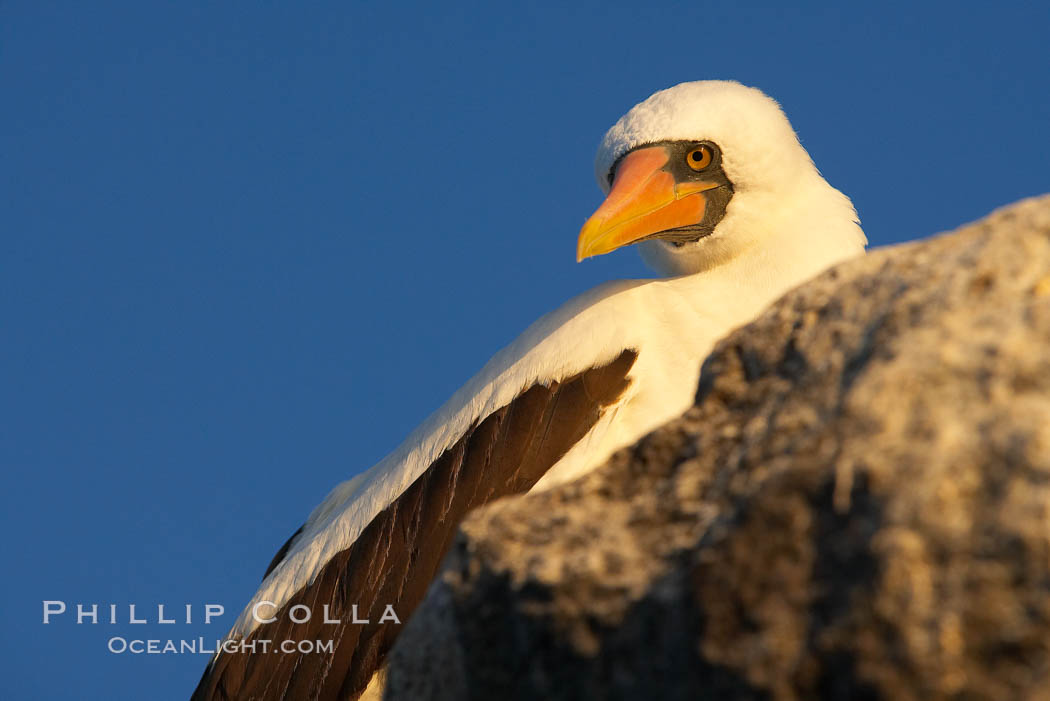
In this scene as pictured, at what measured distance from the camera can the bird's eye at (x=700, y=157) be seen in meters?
5.37

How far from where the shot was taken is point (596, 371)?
4695 mm

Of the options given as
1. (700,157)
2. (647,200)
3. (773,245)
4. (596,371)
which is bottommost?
(596,371)

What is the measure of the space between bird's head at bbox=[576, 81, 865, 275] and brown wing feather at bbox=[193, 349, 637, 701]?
0.91 meters

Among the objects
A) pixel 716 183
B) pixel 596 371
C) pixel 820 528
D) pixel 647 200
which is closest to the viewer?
pixel 820 528

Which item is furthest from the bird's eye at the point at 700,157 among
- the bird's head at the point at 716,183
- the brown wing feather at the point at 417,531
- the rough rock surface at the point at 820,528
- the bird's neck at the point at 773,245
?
the rough rock surface at the point at 820,528

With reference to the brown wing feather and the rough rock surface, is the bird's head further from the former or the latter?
the rough rock surface

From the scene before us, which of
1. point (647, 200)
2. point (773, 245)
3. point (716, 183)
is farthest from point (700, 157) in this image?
point (773, 245)

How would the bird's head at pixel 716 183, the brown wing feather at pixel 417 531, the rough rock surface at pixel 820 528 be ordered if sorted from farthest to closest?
1. the bird's head at pixel 716 183
2. the brown wing feather at pixel 417 531
3. the rough rock surface at pixel 820 528

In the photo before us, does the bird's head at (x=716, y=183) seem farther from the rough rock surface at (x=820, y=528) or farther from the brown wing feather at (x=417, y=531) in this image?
the rough rock surface at (x=820, y=528)

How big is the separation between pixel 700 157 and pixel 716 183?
142mm

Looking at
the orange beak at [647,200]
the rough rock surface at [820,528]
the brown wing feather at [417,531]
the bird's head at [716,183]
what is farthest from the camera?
the bird's head at [716,183]

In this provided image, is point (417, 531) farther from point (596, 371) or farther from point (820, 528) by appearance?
point (820, 528)

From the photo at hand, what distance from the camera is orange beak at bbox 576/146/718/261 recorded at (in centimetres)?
511

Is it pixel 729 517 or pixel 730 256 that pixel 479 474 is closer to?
pixel 730 256
